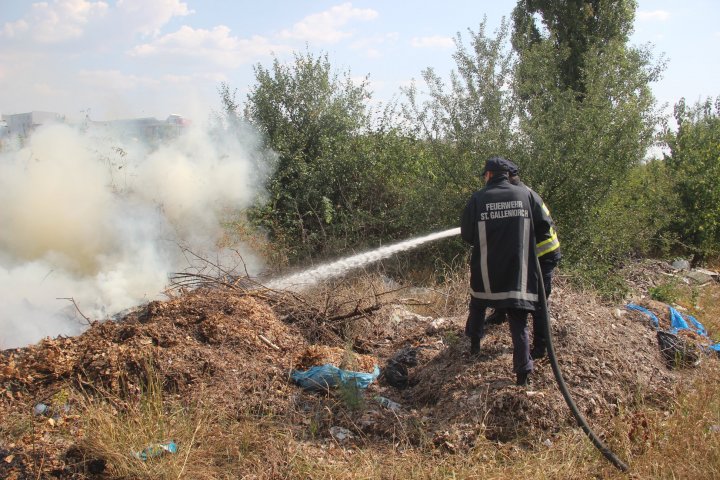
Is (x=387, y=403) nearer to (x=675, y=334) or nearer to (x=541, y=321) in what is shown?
(x=541, y=321)

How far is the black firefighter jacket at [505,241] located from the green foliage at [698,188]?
9.57 m

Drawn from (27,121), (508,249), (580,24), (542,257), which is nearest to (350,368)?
(508,249)

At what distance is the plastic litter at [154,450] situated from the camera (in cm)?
367

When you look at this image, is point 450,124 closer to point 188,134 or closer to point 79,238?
point 188,134

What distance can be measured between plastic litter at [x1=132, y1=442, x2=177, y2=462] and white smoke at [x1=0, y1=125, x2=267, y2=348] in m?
3.93

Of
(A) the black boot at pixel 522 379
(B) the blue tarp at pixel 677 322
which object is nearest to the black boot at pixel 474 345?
(A) the black boot at pixel 522 379

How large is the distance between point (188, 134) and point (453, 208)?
538cm

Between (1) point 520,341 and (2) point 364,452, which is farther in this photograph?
(1) point 520,341

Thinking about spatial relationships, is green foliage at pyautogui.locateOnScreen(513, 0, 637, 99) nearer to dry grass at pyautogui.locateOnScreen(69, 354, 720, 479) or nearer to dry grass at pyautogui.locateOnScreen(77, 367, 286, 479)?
dry grass at pyautogui.locateOnScreen(69, 354, 720, 479)

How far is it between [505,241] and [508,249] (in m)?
0.07

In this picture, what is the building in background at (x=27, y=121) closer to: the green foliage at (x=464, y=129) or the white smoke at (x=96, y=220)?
the white smoke at (x=96, y=220)

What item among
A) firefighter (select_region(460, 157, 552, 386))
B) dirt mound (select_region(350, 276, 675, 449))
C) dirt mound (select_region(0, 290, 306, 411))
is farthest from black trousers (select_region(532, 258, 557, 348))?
dirt mound (select_region(0, 290, 306, 411))

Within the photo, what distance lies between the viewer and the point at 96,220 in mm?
9070

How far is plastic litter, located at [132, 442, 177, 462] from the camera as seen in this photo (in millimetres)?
3672
